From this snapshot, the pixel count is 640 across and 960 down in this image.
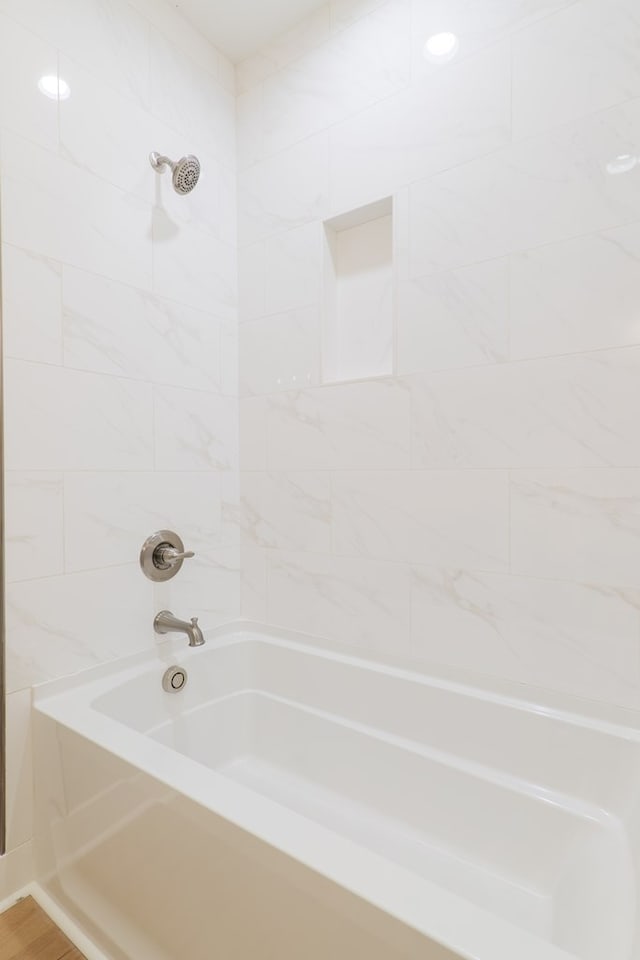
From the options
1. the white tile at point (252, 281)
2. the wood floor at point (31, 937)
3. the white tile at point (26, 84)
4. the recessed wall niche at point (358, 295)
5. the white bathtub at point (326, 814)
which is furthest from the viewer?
the white tile at point (252, 281)

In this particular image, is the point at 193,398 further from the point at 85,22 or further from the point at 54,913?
the point at 54,913

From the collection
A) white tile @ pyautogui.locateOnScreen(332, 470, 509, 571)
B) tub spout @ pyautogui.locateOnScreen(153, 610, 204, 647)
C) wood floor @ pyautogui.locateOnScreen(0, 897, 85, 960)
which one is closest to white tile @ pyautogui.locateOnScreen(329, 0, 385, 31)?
white tile @ pyautogui.locateOnScreen(332, 470, 509, 571)

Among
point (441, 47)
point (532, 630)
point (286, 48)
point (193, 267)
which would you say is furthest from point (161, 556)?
point (286, 48)

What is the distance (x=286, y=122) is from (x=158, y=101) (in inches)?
17.4

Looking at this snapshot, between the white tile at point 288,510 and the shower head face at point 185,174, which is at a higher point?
the shower head face at point 185,174

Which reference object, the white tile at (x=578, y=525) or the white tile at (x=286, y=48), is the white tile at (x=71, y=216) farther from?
the white tile at (x=578, y=525)

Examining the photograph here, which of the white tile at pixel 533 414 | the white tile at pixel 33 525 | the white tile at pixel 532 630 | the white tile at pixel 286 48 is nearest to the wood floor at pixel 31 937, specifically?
the white tile at pixel 33 525

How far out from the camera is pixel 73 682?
1385mm

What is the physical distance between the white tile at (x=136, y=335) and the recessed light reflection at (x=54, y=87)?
0.46m

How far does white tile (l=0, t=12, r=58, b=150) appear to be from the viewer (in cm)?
125

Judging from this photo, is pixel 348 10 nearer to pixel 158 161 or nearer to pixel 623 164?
pixel 158 161

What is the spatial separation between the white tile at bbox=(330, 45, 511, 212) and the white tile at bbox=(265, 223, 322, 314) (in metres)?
0.15

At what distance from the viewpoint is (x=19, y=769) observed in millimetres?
1270

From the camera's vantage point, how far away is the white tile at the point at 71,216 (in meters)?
1.27
